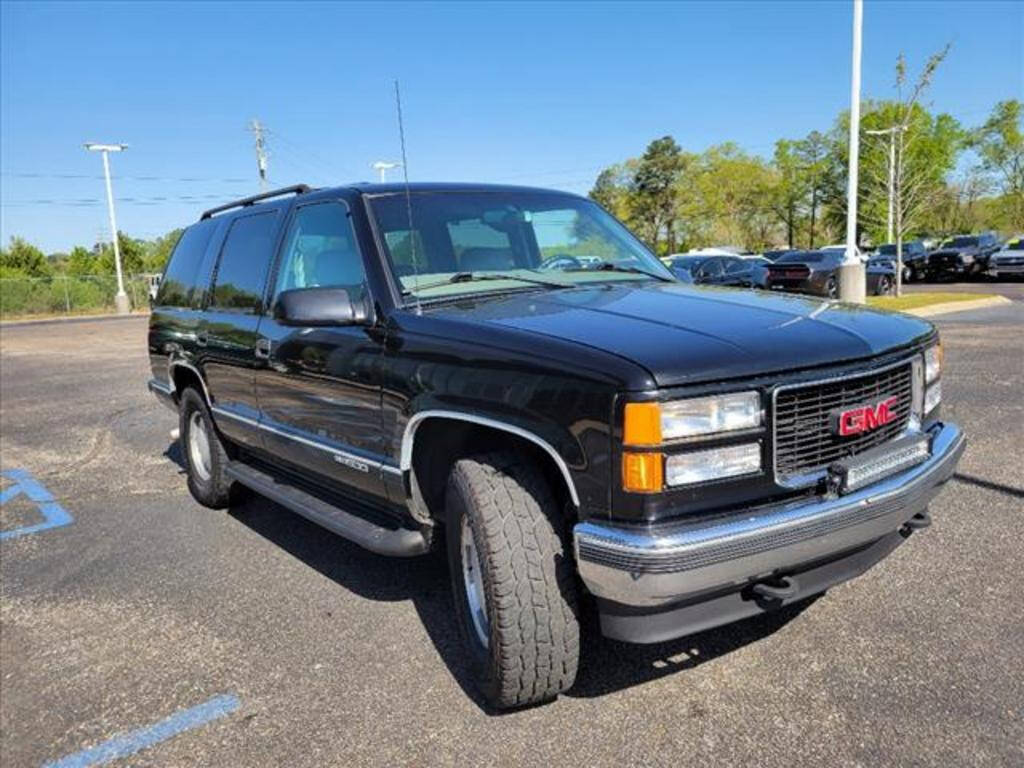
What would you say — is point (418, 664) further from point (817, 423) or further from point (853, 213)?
point (853, 213)

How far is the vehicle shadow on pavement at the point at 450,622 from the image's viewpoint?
10.1 feet

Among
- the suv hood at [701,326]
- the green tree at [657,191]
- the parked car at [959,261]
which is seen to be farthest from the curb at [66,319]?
the green tree at [657,191]

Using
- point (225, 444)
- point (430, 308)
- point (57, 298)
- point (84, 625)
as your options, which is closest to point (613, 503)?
point (430, 308)

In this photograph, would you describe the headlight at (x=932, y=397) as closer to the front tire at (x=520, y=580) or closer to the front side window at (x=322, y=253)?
the front tire at (x=520, y=580)

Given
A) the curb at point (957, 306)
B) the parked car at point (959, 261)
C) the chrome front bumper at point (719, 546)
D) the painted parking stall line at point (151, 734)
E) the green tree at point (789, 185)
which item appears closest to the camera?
the chrome front bumper at point (719, 546)

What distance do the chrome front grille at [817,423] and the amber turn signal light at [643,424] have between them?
0.42 metres

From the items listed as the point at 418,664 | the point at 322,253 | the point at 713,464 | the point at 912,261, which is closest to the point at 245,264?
the point at 322,253

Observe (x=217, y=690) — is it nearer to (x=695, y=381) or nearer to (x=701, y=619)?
(x=701, y=619)

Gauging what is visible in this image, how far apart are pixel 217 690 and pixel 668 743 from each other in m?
1.73

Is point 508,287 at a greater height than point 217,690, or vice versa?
point 508,287

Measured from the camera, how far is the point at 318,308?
319cm

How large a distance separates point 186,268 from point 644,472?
4.42m

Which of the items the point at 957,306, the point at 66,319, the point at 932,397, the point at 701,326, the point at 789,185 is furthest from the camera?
the point at 789,185

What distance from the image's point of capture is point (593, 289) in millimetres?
3539
